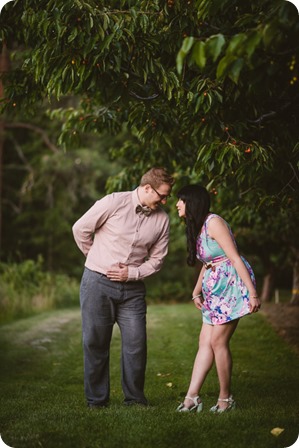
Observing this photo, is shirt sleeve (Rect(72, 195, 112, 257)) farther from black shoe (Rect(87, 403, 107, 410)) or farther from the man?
black shoe (Rect(87, 403, 107, 410))

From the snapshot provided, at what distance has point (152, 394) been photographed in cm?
652

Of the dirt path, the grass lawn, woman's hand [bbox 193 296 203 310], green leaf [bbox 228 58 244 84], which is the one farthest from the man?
the dirt path

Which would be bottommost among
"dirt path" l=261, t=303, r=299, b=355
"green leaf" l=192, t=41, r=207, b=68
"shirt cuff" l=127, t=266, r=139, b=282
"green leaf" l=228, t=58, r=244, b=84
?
"dirt path" l=261, t=303, r=299, b=355

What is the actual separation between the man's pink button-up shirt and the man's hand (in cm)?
4

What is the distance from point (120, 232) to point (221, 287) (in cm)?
100

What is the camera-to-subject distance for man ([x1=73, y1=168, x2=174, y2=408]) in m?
5.40

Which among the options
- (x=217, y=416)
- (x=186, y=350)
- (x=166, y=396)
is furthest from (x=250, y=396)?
(x=186, y=350)

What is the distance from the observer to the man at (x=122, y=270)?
5.40 metres

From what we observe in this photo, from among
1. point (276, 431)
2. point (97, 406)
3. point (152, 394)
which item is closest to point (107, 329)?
point (97, 406)

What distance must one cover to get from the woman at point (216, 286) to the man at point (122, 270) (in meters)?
0.37

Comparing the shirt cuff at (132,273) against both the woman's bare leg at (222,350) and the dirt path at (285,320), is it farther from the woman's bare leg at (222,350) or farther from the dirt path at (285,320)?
the dirt path at (285,320)

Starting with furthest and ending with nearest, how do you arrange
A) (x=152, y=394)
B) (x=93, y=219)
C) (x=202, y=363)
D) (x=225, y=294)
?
(x=152, y=394) < (x=93, y=219) < (x=202, y=363) < (x=225, y=294)

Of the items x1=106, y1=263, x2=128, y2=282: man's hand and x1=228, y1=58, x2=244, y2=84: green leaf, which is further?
x1=106, y1=263, x2=128, y2=282: man's hand

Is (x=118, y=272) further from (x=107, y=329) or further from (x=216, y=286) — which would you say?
(x=216, y=286)
